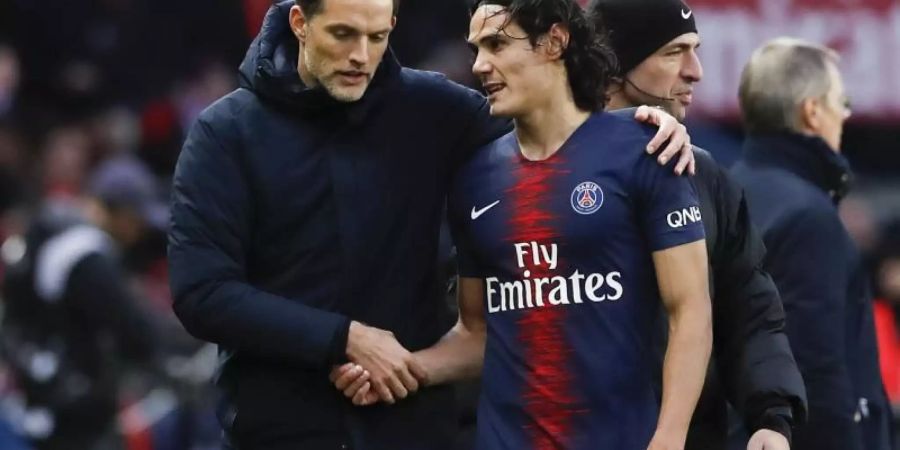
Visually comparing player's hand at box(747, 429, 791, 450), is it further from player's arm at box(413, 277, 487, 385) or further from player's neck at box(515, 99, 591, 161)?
A: player's neck at box(515, 99, 591, 161)

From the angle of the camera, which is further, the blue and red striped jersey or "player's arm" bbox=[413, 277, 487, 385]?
"player's arm" bbox=[413, 277, 487, 385]

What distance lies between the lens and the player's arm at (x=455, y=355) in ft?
16.0

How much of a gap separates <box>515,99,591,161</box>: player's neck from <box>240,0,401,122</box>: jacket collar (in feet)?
1.56

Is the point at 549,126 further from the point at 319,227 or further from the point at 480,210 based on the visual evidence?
the point at 319,227

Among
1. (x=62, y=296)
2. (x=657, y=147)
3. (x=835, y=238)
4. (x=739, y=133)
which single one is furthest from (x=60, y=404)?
(x=739, y=133)

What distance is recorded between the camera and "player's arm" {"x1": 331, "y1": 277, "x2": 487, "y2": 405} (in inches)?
192

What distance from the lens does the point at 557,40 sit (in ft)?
15.4

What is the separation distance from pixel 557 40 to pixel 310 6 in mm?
614

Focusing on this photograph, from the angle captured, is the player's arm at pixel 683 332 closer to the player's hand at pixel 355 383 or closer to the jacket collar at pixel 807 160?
the player's hand at pixel 355 383

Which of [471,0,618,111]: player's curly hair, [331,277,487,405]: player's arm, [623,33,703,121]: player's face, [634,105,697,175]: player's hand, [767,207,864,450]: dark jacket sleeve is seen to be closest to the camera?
[634,105,697,175]: player's hand

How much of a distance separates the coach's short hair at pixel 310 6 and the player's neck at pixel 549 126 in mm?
501

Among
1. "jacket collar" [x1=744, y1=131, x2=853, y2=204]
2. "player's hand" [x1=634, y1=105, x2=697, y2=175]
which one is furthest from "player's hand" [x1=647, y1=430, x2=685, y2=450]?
"jacket collar" [x1=744, y1=131, x2=853, y2=204]

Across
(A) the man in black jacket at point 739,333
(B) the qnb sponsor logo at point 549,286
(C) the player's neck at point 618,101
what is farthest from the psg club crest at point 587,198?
(C) the player's neck at point 618,101

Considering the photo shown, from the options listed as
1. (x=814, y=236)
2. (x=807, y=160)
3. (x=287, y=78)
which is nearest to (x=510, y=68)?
(x=287, y=78)
